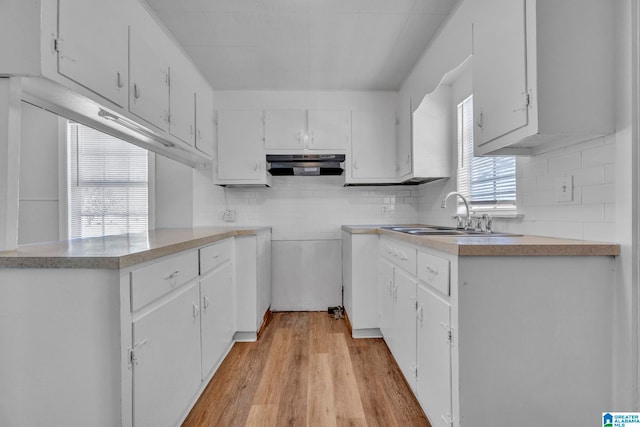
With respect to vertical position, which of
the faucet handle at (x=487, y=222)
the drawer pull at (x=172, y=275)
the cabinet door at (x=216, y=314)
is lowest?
the cabinet door at (x=216, y=314)

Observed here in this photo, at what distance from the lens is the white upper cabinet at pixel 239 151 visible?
3191mm

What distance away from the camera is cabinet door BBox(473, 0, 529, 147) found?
1307mm

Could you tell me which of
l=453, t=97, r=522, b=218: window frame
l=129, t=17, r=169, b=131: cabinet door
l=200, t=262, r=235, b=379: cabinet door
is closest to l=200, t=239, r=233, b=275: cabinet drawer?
l=200, t=262, r=235, b=379: cabinet door

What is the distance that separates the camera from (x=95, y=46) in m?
1.48

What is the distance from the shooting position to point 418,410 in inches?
67.9

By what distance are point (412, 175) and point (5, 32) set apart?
2.49 m

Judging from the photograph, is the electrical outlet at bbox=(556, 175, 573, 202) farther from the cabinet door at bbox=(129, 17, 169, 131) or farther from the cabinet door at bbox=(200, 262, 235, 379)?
the cabinet door at bbox=(129, 17, 169, 131)

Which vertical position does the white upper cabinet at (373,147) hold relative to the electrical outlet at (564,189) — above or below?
above

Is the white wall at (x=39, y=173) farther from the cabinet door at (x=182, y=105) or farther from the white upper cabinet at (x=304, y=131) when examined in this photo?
the white upper cabinet at (x=304, y=131)

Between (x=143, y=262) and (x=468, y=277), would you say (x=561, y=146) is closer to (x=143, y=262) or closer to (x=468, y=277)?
(x=468, y=277)

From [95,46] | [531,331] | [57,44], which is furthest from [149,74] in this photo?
[531,331]

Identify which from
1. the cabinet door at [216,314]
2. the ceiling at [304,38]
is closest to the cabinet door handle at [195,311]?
the cabinet door at [216,314]

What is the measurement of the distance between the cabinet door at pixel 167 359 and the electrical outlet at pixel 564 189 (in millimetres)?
1828

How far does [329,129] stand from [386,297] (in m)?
1.72
